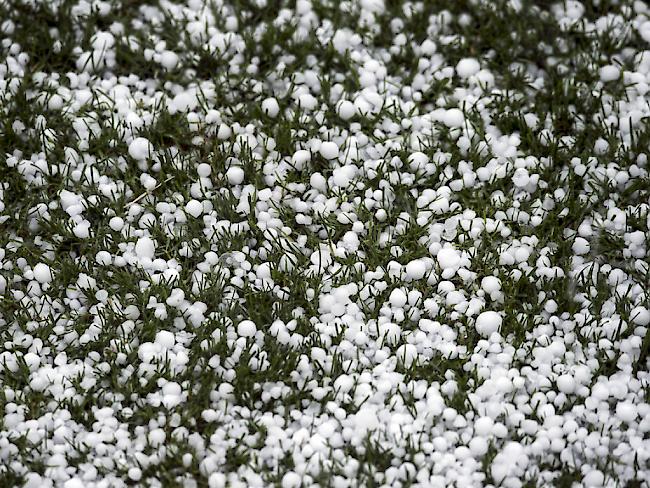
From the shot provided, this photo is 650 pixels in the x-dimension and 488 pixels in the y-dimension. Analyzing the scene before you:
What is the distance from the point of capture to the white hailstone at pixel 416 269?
2.37m

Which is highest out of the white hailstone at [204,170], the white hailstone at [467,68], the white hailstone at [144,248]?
the white hailstone at [467,68]

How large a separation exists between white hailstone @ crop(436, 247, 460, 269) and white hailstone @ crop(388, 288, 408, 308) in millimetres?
166

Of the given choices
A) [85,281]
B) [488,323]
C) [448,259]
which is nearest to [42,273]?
[85,281]

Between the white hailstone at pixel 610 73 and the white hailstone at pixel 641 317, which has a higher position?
the white hailstone at pixel 610 73

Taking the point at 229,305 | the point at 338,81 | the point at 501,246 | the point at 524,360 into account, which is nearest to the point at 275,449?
the point at 229,305

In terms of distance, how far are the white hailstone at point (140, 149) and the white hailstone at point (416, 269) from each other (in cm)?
92

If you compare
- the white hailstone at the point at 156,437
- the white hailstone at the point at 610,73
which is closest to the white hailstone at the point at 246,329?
the white hailstone at the point at 156,437

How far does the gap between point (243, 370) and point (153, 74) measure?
1.24 meters

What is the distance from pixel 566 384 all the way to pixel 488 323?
0.26 metres

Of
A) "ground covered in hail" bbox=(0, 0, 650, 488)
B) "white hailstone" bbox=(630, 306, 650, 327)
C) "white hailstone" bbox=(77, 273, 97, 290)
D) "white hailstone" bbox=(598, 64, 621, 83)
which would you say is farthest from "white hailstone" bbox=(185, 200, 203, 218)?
"white hailstone" bbox=(598, 64, 621, 83)

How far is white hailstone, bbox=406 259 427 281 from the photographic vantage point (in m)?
2.37

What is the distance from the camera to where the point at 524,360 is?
7.30ft

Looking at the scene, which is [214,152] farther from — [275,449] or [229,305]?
[275,449]

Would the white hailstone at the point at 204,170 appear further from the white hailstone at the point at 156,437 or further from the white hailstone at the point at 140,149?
the white hailstone at the point at 156,437
